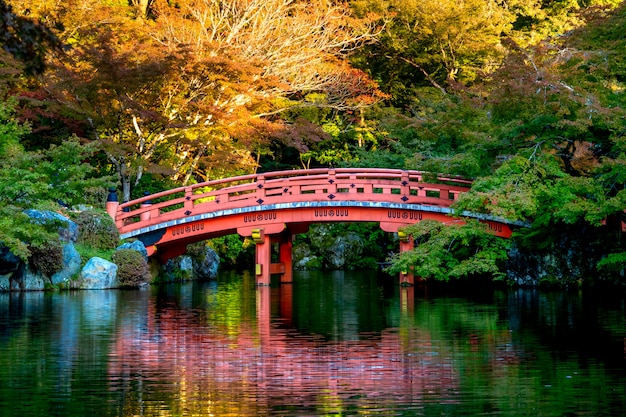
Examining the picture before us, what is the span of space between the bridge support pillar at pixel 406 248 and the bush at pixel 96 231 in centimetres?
647

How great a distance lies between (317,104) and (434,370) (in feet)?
74.8

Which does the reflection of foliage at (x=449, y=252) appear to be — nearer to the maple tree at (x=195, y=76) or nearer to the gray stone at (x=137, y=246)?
the gray stone at (x=137, y=246)

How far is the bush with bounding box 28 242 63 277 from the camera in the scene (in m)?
22.4

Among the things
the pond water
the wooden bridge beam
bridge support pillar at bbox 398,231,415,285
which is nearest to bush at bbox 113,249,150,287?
the wooden bridge beam

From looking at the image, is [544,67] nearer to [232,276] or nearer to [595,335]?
[595,335]

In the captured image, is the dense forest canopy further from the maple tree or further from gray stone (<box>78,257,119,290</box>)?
gray stone (<box>78,257,119,290</box>)

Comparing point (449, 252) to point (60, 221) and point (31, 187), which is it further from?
point (31, 187)

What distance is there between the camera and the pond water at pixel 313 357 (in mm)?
9492

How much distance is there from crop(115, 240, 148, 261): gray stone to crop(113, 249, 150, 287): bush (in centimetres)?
37

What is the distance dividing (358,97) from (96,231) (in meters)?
11.6

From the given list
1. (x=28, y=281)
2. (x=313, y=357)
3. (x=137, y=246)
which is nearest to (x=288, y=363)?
(x=313, y=357)

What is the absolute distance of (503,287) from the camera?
24.3m

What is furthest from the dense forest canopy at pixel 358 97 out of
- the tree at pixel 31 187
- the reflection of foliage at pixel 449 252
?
the tree at pixel 31 187

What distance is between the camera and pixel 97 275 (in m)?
23.3
